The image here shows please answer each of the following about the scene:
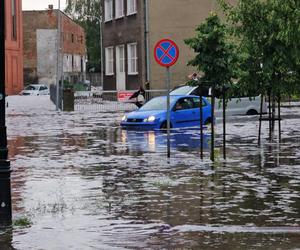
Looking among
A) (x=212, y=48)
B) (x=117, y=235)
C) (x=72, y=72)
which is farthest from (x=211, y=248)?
(x=72, y=72)

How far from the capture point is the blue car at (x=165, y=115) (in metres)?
25.0

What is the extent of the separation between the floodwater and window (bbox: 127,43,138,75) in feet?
94.2

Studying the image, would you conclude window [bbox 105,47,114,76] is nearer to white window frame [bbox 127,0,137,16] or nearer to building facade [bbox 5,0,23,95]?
white window frame [bbox 127,0,137,16]

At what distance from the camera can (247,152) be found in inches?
688

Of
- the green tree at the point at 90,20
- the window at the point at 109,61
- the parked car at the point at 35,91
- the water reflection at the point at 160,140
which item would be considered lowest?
the water reflection at the point at 160,140

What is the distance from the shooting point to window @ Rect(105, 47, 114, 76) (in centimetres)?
5306

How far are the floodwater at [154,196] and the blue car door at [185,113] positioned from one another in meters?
5.67

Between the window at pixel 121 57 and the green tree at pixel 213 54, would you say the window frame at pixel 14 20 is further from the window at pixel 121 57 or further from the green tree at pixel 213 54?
the green tree at pixel 213 54

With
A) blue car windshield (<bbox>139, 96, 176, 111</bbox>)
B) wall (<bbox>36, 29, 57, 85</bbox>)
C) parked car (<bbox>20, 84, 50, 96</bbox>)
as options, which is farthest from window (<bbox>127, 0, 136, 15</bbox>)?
wall (<bbox>36, 29, 57, 85</bbox>)

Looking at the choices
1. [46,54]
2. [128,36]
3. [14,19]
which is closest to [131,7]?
[128,36]

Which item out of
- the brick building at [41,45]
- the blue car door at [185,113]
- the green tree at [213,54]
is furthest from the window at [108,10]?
the brick building at [41,45]

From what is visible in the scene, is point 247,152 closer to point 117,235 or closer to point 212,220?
point 212,220

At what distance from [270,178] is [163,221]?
4300mm

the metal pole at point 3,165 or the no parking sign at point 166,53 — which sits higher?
the no parking sign at point 166,53
